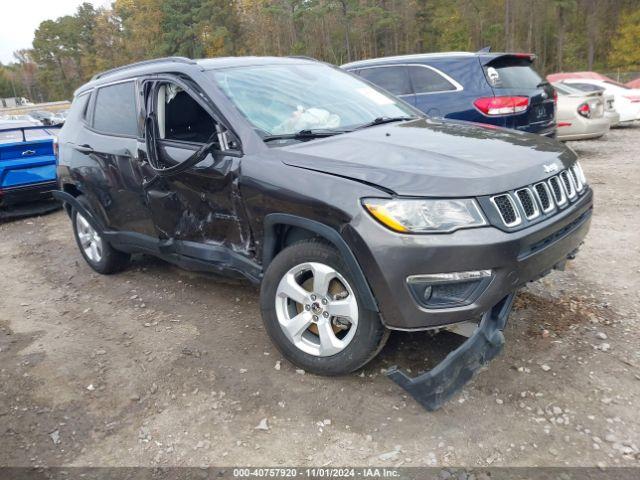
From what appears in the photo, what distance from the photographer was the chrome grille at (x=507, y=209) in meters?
2.51

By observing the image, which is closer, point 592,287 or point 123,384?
point 123,384

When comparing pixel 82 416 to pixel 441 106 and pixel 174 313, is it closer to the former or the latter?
pixel 174 313

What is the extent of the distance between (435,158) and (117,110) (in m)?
2.86

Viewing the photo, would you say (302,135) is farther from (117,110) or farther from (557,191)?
(117,110)

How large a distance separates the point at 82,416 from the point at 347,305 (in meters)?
1.61

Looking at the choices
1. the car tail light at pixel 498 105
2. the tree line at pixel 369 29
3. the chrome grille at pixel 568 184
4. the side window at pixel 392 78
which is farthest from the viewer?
the tree line at pixel 369 29

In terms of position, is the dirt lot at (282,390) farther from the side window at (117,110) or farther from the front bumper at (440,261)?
the side window at (117,110)

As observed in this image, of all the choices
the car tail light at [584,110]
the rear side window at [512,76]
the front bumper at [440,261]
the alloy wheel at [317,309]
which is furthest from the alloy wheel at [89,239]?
the car tail light at [584,110]

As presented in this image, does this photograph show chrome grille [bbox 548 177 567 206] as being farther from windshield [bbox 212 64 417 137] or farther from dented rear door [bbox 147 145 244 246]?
dented rear door [bbox 147 145 244 246]

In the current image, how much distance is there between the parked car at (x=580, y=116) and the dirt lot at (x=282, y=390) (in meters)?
5.78

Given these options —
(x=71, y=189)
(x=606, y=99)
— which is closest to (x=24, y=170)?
(x=71, y=189)

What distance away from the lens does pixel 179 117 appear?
3.95 m

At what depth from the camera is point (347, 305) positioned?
2.76m

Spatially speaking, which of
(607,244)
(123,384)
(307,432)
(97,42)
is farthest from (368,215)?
(97,42)
